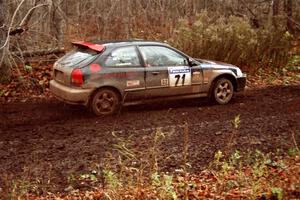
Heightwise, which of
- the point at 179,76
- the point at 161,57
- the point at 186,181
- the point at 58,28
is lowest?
the point at 186,181

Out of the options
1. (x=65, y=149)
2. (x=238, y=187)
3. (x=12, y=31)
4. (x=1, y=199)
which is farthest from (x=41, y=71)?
(x=238, y=187)

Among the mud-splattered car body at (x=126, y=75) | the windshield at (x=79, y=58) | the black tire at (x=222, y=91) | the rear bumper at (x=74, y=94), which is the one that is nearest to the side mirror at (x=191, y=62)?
the mud-splattered car body at (x=126, y=75)

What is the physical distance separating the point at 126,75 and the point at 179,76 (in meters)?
1.35

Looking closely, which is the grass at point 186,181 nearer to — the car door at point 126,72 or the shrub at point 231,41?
the car door at point 126,72

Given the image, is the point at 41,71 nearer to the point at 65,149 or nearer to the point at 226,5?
the point at 65,149

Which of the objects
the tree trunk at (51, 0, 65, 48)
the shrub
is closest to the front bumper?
the shrub

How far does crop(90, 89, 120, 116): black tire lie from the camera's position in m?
10.3

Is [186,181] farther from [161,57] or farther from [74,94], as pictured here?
[161,57]

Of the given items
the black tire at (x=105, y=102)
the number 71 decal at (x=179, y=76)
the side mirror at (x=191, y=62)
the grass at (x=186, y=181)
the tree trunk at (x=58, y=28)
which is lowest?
the grass at (x=186, y=181)

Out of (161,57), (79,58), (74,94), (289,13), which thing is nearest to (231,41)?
(289,13)

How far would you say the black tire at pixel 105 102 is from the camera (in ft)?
33.9

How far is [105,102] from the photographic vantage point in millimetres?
10477

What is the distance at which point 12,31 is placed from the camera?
13.0m

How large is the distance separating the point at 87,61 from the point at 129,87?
3.64 ft
